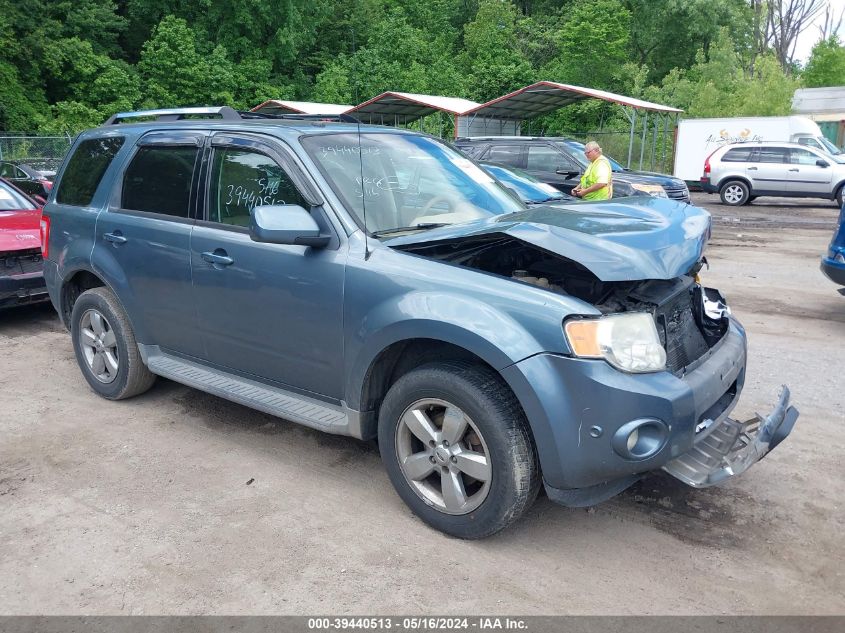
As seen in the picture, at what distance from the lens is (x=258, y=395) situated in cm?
414

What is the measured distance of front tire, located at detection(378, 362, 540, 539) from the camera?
10.3 ft

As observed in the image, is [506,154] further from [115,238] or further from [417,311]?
[417,311]

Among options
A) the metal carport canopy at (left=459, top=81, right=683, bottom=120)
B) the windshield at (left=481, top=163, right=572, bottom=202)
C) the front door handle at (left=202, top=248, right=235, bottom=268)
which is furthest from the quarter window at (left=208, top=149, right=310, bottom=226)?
the metal carport canopy at (left=459, top=81, right=683, bottom=120)

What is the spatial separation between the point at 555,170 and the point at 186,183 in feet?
33.6

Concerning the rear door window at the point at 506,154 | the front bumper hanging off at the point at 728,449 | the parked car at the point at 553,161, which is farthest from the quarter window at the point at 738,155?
the front bumper hanging off at the point at 728,449

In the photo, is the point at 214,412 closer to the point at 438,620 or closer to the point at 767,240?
the point at 438,620

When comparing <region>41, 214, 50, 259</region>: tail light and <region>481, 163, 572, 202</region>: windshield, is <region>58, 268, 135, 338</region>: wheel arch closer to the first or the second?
<region>41, 214, 50, 259</region>: tail light

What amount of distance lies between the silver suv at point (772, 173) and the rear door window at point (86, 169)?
1932cm

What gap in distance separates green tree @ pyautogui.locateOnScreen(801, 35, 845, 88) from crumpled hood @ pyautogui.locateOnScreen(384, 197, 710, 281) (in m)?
49.5

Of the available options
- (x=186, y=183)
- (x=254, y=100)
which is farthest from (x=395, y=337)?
(x=254, y=100)

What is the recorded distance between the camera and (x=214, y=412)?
5074 millimetres

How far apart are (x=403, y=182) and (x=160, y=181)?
1641 mm

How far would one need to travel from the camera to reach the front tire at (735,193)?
20.8 metres

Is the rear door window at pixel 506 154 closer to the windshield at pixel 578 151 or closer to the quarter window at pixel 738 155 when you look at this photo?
the windshield at pixel 578 151
